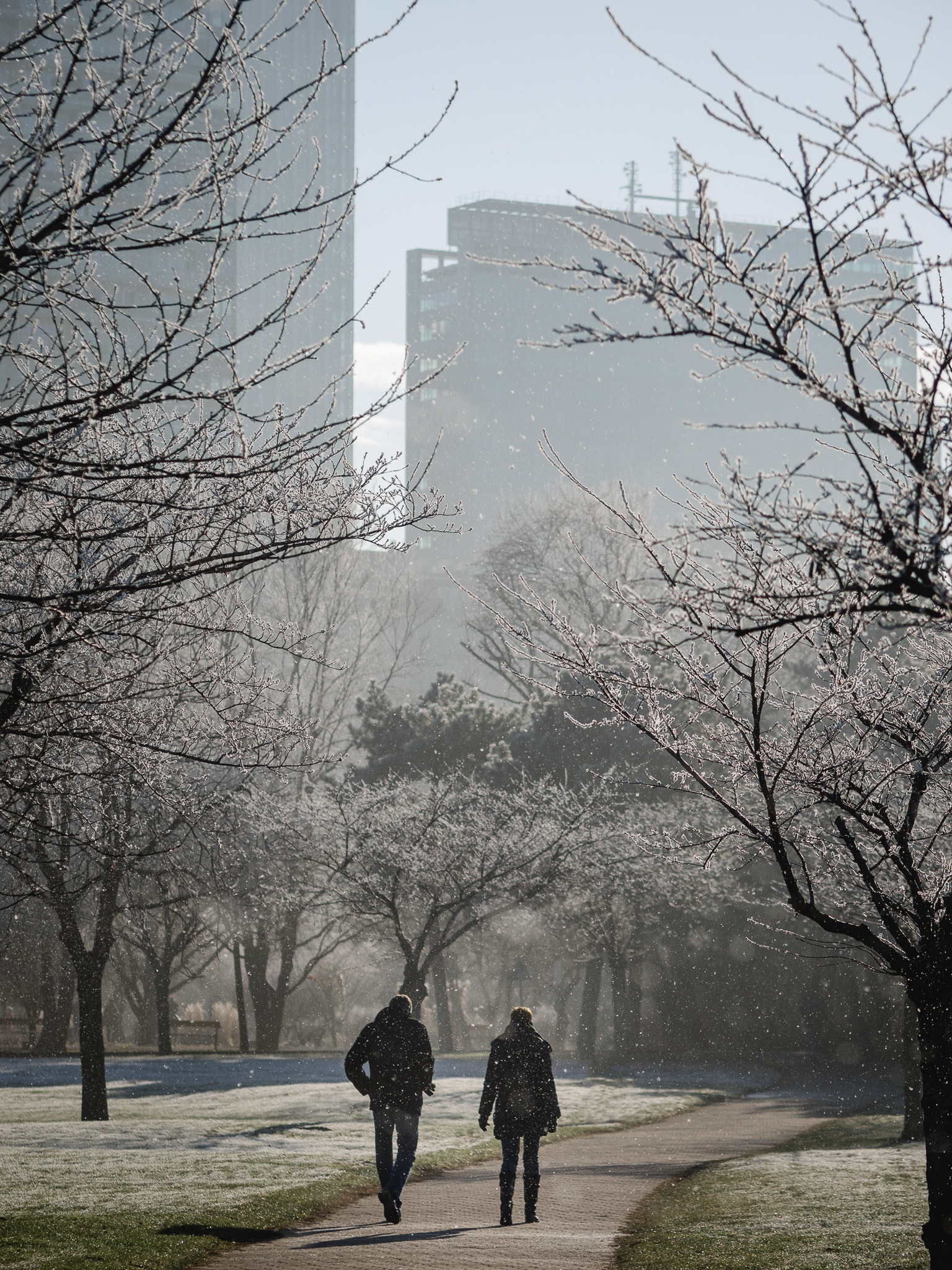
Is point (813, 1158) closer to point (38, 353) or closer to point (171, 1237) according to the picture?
point (171, 1237)

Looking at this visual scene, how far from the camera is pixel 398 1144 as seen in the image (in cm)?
909

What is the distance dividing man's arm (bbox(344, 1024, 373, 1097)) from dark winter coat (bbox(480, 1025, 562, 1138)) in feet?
3.08

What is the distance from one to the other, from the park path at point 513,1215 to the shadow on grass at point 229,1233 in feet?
0.40

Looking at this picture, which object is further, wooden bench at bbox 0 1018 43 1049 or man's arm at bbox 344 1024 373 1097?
wooden bench at bbox 0 1018 43 1049

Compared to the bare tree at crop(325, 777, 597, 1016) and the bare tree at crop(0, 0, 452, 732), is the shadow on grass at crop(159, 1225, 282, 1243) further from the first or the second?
the bare tree at crop(325, 777, 597, 1016)

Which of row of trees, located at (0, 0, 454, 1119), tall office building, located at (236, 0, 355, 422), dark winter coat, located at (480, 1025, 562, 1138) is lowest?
dark winter coat, located at (480, 1025, 562, 1138)

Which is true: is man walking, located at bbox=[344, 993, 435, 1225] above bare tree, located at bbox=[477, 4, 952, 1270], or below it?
below

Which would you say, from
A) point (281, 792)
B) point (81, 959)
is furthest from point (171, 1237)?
point (281, 792)

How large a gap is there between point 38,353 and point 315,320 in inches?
5020

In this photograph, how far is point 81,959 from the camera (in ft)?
54.0

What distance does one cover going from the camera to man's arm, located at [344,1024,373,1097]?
9086 millimetres

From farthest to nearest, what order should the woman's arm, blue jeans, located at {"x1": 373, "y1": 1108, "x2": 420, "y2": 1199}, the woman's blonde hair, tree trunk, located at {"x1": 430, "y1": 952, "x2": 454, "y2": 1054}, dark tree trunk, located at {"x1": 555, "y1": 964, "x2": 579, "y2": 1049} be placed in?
1. dark tree trunk, located at {"x1": 555, "y1": 964, "x2": 579, "y2": 1049}
2. tree trunk, located at {"x1": 430, "y1": 952, "x2": 454, "y2": 1054}
3. the woman's blonde hair
4. the woman's arm
5. blue jeans, located at {"x1": 373, "y1": 1108, "x2": 420, "y2": 1199}

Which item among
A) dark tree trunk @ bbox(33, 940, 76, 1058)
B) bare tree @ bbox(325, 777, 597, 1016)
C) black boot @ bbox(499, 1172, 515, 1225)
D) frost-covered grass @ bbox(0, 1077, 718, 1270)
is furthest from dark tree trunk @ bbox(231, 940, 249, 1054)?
black boot @ bbox(499, 1172, 515, 1225)

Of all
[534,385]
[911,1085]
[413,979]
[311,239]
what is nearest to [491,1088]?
[911,1085]
